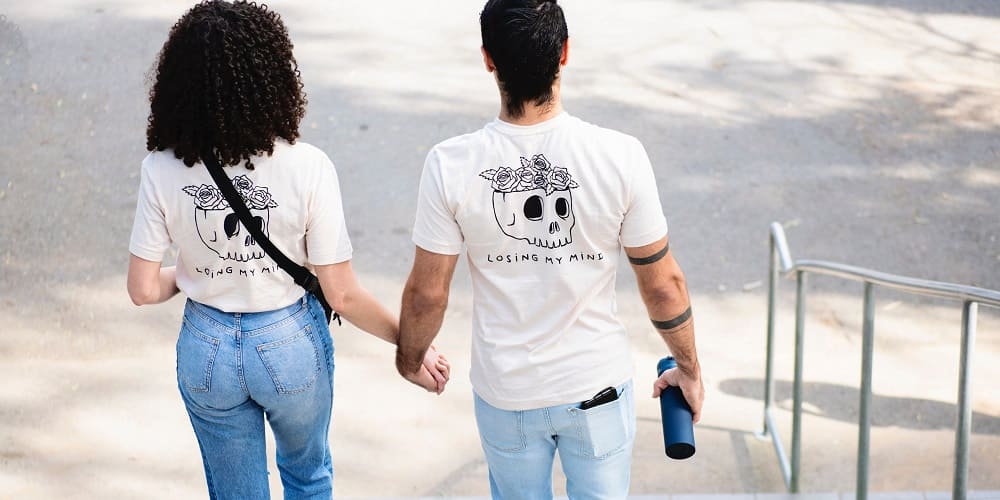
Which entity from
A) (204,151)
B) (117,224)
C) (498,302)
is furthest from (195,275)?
(117,224)

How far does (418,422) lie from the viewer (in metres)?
4.60

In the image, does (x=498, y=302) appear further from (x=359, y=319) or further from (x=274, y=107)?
(x=274, y=107)

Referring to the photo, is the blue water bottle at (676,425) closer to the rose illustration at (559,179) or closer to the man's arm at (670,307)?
the man's arm at (670,307)

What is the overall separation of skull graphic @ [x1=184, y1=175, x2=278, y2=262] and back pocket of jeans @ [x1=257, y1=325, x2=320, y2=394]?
0.24 meters

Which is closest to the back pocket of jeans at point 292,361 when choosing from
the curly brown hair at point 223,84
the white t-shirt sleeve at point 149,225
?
the white t-shirt sleeve at point 149,225

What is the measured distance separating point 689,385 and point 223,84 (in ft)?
3.98

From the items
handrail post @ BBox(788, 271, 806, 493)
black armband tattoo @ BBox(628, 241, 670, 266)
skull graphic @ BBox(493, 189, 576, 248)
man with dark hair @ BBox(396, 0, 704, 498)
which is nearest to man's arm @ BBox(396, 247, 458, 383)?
man with dark hair @ BBox(396, 0, 704, 498)

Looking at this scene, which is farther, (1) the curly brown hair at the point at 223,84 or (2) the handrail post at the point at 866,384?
(2) the handrail post at the point at 866,384

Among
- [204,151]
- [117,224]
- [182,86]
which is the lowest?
[117,224]

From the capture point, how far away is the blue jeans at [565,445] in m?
2.35

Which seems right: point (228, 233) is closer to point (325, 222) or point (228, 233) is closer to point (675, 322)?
point (325, 222)

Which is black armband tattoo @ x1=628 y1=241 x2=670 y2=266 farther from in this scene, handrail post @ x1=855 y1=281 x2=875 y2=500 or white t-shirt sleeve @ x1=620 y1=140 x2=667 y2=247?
handrail post @ x1=855 y1=281 x2=875 y2=500

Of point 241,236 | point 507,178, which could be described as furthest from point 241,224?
point 507,178

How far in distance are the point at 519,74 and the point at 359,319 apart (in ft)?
2.42
